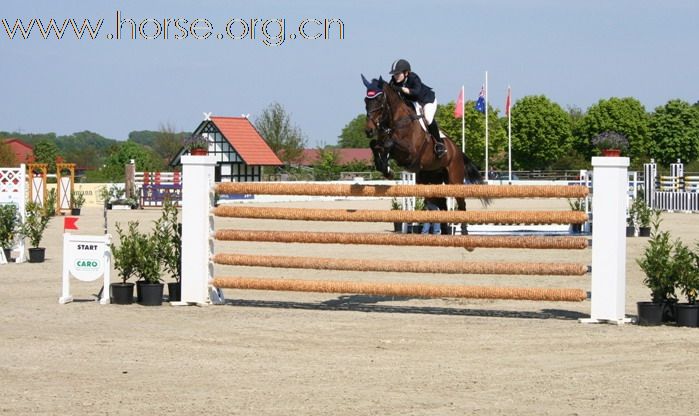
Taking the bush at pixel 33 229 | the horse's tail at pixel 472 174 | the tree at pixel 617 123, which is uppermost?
the tree at pixel 617 123

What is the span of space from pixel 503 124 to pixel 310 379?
9137cm

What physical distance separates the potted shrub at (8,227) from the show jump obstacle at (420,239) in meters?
6.90

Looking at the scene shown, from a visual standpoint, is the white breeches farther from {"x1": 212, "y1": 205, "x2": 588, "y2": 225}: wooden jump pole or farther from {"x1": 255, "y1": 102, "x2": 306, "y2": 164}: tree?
{"x1": 255, "y1": 102, "x2": 306, "y2": 164}: tree

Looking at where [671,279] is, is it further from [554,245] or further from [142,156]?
[142,156]

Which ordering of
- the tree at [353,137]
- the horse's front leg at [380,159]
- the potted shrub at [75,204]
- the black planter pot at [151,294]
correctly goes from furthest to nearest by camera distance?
the tree at [353,137]
the potted shrub at [75,204]
the black planter pot at [151,294]
the horse's front leg at [380,159]

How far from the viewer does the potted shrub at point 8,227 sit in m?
17.0

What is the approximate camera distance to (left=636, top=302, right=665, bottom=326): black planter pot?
9.52m

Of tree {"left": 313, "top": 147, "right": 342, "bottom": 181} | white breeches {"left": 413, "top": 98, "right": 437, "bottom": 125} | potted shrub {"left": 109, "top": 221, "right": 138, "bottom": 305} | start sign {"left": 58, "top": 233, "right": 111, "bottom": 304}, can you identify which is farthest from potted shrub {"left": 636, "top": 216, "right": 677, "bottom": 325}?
tree {"left": 313, "top": 147, "right": 342, "bottom": 181}

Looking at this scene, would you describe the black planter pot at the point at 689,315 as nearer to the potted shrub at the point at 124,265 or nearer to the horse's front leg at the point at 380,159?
the horse's front leg at the point at 380,159

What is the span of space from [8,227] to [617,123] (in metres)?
78.8

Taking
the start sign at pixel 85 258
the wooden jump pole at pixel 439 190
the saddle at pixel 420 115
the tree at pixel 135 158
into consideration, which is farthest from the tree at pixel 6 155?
the wooden jump pole at pixel 439 190

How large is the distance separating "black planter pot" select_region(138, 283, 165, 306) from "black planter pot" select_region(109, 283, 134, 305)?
14 cm

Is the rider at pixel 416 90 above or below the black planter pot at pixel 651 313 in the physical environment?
above

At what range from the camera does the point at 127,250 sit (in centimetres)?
1112
